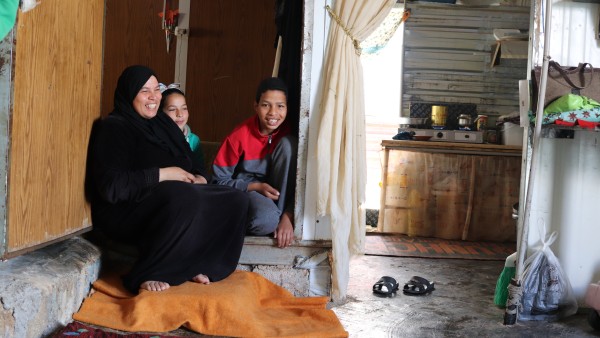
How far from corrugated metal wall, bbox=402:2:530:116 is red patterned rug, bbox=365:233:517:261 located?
63.9 inches

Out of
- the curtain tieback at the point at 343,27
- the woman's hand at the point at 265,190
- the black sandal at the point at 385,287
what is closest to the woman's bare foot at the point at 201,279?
the woman's hand at the point at 265,190

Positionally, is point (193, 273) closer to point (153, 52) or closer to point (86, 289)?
point (86, 289)

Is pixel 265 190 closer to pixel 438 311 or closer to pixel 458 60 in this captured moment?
pixel 438 311

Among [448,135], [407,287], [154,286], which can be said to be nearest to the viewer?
[154,286]

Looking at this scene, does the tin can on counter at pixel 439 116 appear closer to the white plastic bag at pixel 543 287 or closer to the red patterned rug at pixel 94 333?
the white plastic bag at pixel 543 287

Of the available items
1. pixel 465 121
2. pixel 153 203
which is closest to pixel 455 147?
pixel 465 121

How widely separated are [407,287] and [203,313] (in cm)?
156

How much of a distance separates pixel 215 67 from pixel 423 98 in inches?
106

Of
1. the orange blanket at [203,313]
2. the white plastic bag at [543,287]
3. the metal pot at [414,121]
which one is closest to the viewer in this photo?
the orange blanket at [203,313]

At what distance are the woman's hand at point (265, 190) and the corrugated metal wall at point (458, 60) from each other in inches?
152

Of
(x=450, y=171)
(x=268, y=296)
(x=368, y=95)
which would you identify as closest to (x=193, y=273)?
(x=268, y=296)

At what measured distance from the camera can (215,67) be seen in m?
5.68

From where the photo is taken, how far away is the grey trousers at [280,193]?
3.69 m

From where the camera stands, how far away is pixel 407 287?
4164 mm
